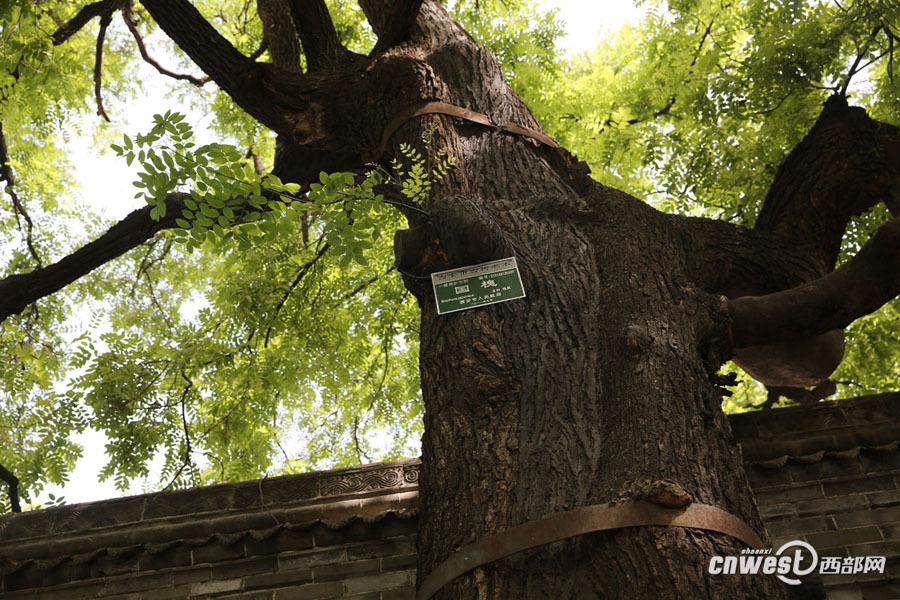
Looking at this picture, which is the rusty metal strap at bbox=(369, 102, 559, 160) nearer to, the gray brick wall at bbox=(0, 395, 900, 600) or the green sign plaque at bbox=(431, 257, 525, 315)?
the green sign plaque at bbox=(431, 257, 525, 315)

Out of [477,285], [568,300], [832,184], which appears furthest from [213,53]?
[832,184]

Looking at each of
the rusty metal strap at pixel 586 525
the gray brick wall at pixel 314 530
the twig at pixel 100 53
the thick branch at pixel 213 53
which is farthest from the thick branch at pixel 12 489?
the rusty metal strap at pixel 586 525

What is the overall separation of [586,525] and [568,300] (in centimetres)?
121

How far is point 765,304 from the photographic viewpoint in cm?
353

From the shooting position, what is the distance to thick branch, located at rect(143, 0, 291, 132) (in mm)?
4586

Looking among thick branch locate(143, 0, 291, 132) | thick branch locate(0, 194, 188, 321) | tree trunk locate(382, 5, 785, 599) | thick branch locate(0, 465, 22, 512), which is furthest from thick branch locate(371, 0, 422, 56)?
thick branch locate(0, 465, 22, 512)

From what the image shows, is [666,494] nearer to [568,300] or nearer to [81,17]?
[568,300]

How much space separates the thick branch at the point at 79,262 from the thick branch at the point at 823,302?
11.2 feet

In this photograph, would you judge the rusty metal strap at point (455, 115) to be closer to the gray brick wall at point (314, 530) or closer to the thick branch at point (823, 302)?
the thick branch at point (823, 302)

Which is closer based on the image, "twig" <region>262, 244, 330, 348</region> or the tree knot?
the tree knot

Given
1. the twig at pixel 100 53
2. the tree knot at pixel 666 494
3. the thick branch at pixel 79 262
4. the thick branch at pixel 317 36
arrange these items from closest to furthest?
the tree knot at pixel 666 494 < the thick branch at pixel 79 262 < the thick branch at pixel 317 36 < the twig at pixel 100 53

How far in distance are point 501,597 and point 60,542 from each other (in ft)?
10.0

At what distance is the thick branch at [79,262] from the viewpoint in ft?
14.8

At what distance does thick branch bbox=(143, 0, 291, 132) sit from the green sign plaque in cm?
208
